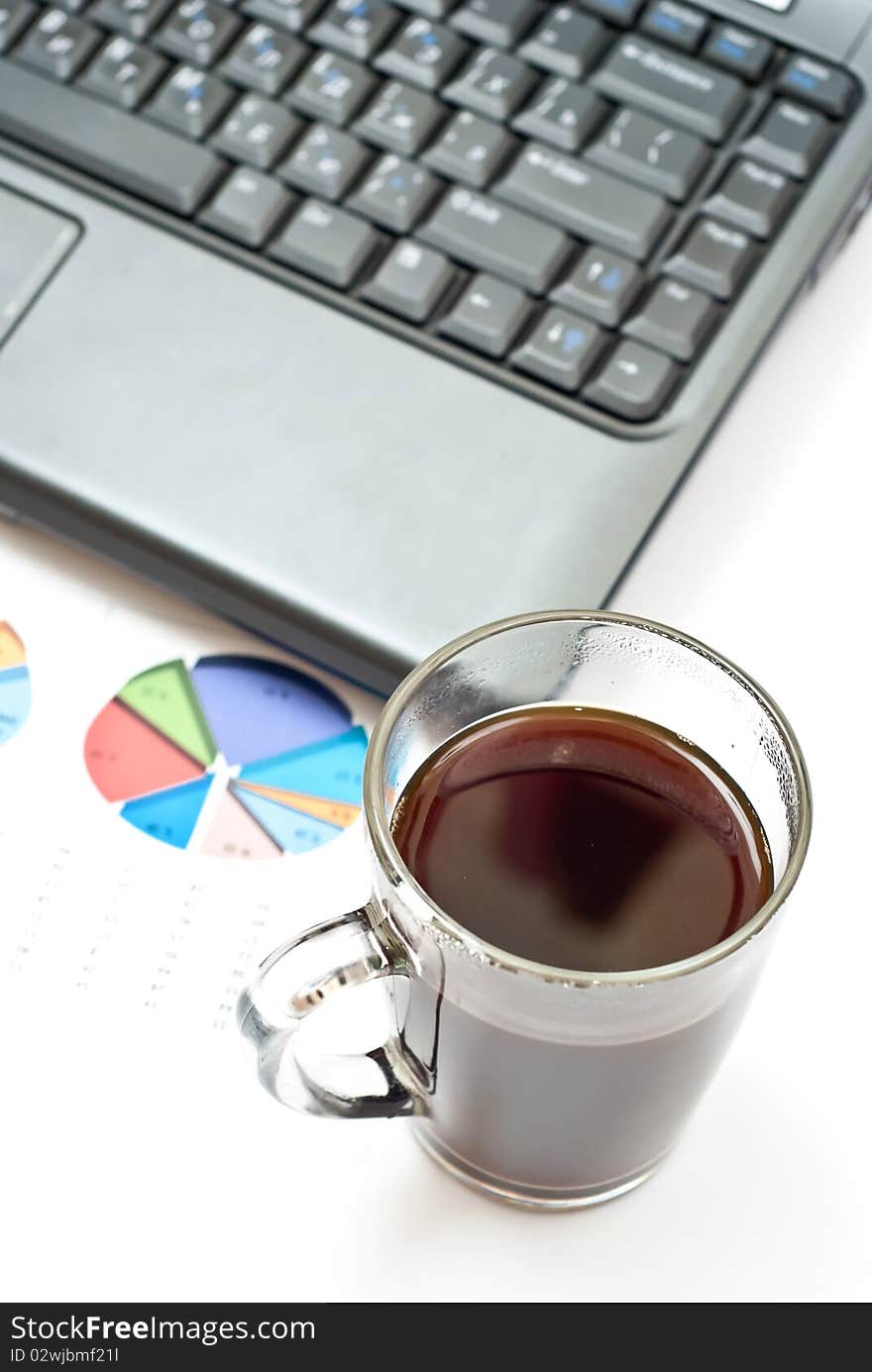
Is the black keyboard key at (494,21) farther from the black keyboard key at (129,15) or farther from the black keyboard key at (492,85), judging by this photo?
the black keyboard key at (129,15)

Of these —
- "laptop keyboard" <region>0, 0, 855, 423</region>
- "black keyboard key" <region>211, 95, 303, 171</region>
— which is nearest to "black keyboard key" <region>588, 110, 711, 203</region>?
"laptop keyboard" <region>0, 0, 855, 423</region>

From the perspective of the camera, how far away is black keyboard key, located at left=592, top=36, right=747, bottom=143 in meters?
0.53

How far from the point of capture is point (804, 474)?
1.82 ft

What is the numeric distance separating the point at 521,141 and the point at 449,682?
0.26 m

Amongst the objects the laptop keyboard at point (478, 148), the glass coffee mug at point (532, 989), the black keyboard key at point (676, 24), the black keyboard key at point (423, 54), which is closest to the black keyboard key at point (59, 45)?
the laptop keyboard at point (478, 148)

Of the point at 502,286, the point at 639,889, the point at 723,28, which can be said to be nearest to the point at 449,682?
the point at 639,889

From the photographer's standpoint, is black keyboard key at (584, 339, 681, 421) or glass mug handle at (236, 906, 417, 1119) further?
black keyboard key at (584, 339, 681, 421)

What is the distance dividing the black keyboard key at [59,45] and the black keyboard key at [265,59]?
0.18 feet

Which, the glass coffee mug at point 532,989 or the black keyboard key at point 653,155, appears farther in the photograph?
the black keyboard key at point 653,155

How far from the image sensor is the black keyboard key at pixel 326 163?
0.52 m

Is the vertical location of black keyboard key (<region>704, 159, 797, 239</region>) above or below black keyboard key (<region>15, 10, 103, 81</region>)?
above

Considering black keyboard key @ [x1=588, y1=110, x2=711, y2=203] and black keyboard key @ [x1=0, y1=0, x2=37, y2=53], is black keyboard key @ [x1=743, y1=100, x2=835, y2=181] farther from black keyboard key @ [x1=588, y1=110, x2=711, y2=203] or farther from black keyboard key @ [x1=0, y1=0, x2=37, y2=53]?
black keyboard key @ [x1=0, y1=0, x2=37, y2=53]

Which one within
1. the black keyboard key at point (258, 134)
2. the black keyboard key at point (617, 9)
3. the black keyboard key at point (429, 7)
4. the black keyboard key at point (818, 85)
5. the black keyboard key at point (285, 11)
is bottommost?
the black keyboard key at point (258, 134)

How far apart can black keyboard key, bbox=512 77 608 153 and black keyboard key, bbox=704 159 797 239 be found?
0.18 feet
